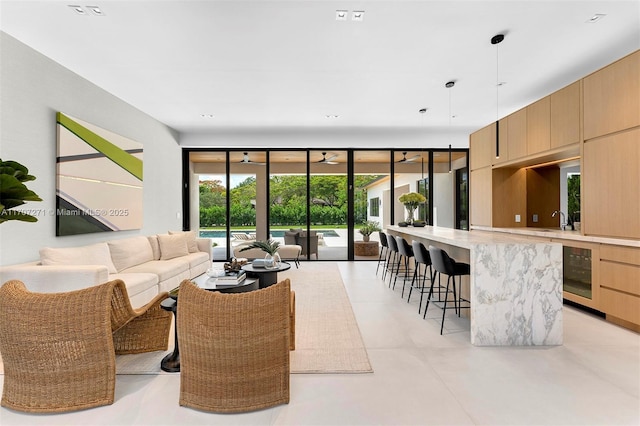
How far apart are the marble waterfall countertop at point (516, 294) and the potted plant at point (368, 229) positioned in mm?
4745

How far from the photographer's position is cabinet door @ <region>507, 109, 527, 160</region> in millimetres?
5004

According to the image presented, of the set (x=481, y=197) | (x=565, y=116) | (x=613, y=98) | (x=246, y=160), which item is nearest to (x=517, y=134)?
(x=565, y=116)

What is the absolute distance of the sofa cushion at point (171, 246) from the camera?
17.6 feet

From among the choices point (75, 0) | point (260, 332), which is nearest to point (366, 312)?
point (260, 332)

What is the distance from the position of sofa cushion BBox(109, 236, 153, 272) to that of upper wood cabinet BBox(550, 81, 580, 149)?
5952mm

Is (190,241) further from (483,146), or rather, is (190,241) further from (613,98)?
(613,98)

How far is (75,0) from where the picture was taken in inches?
108

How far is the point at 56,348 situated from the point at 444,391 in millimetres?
2444

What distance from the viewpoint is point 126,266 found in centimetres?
449

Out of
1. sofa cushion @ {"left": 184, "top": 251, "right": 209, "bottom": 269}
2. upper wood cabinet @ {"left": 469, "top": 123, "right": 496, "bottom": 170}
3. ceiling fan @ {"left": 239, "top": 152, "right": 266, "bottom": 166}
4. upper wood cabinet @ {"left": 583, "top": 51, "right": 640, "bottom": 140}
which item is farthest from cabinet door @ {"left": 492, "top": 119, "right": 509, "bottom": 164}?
sofa cushion @ {"left": 184, "top": 251, "right": 209, "bottom": 269}

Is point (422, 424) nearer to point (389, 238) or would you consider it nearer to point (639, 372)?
point (639, 372)

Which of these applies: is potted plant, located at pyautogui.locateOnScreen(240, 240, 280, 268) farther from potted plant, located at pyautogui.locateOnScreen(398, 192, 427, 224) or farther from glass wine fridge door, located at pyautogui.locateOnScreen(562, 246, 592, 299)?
glass wine fridge door, located at pyautogui.locateOnScreen(562, 246, 592, 299)

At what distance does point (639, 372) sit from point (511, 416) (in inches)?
53.7

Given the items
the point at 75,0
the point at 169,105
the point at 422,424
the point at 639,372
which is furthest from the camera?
the point at 169,105
